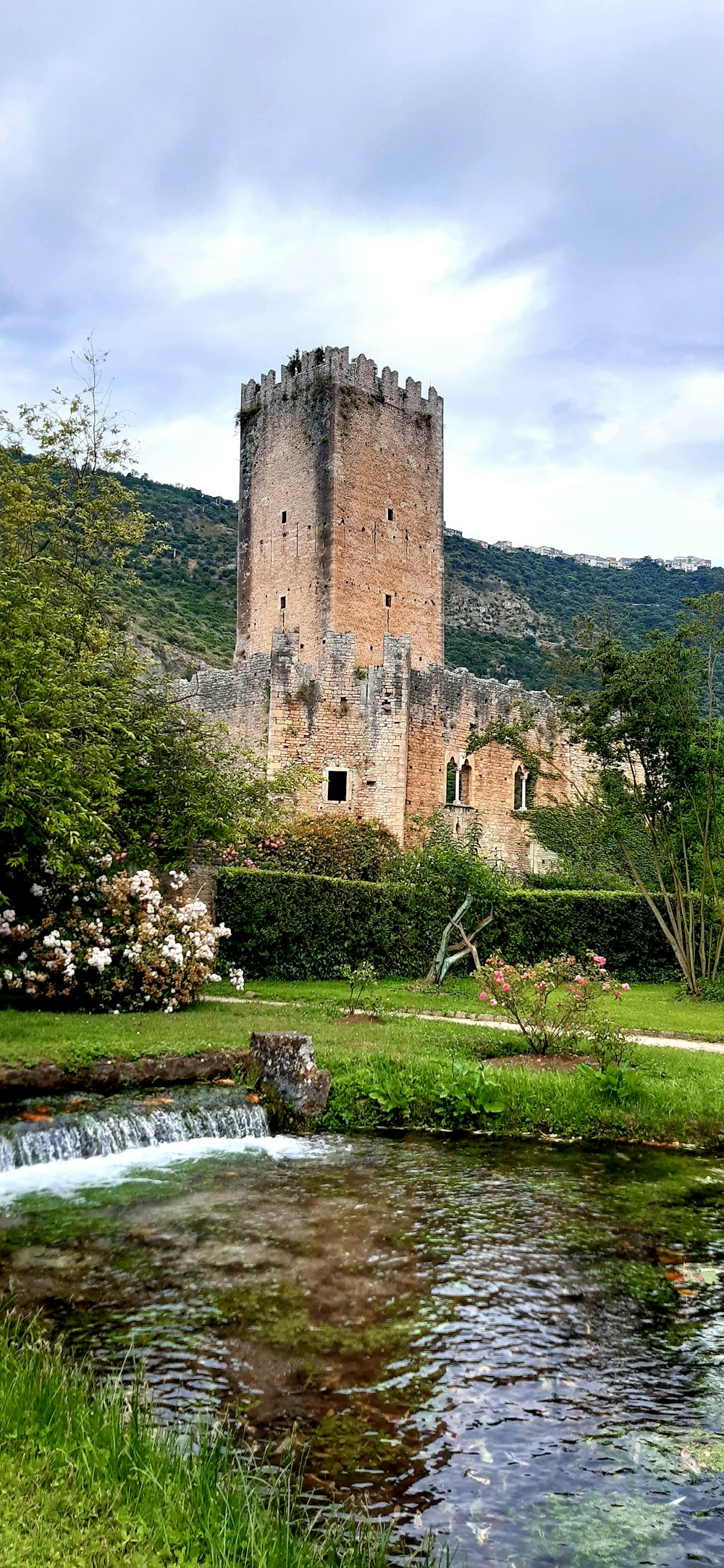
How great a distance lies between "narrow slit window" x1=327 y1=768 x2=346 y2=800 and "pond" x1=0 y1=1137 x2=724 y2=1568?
18.3 metres

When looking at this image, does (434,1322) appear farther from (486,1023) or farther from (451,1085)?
(486,1023)

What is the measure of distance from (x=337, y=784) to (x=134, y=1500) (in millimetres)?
23239

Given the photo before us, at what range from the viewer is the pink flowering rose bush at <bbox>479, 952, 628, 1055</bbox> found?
11.1m

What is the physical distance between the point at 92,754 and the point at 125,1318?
611 centimetres

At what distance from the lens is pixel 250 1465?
140 inches

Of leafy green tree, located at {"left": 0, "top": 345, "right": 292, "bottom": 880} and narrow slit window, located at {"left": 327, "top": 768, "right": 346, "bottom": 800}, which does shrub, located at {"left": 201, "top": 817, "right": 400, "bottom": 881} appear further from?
leafy green tree, located at {"left": 0, "top": 345, "right": 292, "bottom": 880}

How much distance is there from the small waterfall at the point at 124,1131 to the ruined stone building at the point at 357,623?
55.6 feet

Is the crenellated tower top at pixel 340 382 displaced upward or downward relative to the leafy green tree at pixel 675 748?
upward

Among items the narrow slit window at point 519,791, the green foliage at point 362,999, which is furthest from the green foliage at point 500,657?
the green foliage at point 362,999

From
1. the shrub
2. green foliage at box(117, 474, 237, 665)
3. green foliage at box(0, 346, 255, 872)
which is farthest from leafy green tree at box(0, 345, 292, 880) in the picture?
green foliage at box(117, 474, 237, 665)

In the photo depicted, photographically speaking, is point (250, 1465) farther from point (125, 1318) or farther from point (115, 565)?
point (115, 565)

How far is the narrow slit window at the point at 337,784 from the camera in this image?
2612 centimetres

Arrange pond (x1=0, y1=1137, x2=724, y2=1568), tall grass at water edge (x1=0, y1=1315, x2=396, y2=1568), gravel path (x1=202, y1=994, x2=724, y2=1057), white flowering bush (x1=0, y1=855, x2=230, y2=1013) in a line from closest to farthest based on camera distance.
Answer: tall grass at water edge (x1=0, y1=1315, x2=396, y2=1568) < pond (x1=0, y1=1137, x2=724, y2=1568) < white flowering bush (x1=0, y1=855, x2=230, y2=1013) < gravel path (x1=202, y1=994, x2=724, y2=1057)

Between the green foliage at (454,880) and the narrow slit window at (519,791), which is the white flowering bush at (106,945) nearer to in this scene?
the green foliage at (454,880)
